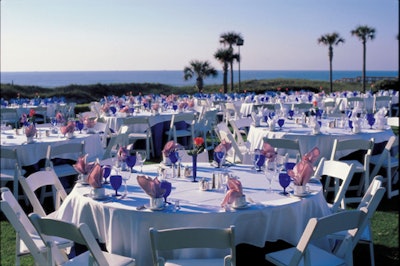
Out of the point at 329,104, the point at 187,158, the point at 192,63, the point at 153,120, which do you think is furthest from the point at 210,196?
the point at 192,63

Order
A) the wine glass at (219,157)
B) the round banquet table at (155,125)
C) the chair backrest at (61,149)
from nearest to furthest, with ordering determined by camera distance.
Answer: the wine glass at (219,157), the chair backrest at (61,149), the round banquet table at (155,125)

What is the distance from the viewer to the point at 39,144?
686 centimetres

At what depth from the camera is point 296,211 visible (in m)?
3.60

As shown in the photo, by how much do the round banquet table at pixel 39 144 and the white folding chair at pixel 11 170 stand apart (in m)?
0.09

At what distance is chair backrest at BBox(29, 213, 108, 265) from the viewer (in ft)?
9.45

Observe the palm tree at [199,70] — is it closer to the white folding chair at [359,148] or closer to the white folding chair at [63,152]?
the white folding chair at [63,152]

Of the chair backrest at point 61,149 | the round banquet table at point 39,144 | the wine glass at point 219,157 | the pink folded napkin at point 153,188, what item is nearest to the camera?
the pink folded napkin at point 153,188

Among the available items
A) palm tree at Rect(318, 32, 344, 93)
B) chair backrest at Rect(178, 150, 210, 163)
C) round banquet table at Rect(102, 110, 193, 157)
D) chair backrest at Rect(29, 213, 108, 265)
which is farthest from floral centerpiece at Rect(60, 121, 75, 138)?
palm tree at Rect(318, 32, 344, 93)

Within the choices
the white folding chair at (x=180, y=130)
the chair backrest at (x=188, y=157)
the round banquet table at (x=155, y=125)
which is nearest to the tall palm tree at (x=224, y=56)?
the round banquet table at (x=155, y=125)

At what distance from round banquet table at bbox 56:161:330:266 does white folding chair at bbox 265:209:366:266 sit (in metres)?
0.20

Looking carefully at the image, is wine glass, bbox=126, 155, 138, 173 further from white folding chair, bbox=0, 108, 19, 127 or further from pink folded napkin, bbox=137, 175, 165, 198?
white folding chair, bbox=0, 108, 19, 127

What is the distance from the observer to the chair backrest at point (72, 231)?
288 cm

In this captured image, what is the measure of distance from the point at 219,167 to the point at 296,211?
4.52 feet

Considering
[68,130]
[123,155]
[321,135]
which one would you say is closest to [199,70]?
[68,130]
